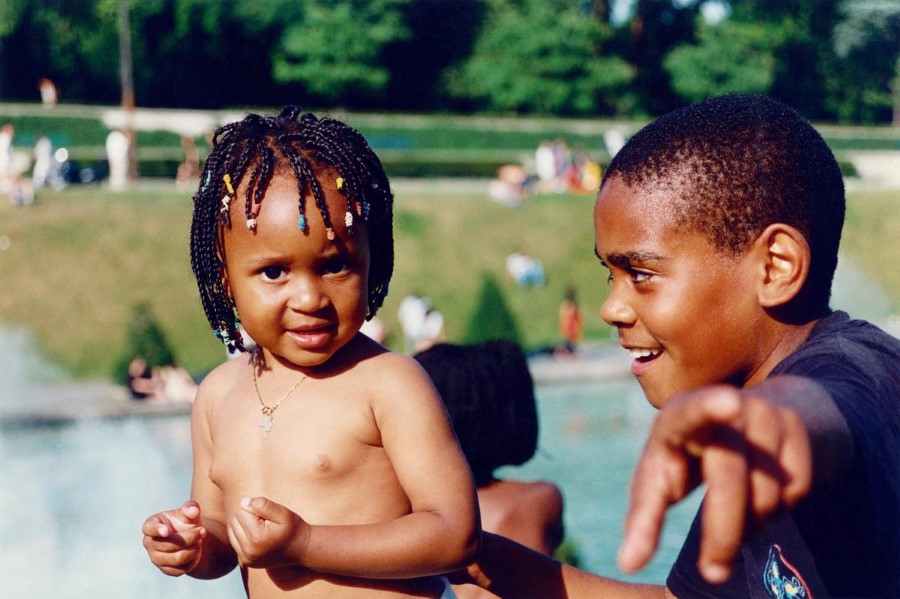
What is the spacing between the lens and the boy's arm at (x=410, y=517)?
2.33 meters

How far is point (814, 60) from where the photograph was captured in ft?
147

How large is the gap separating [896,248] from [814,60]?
64.2 feet

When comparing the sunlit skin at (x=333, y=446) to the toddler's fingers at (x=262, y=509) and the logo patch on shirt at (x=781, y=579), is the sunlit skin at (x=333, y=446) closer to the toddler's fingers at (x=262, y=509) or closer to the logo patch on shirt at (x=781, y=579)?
the toddler's fingers at (x=262, y=509)

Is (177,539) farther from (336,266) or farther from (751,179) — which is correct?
(751,179)

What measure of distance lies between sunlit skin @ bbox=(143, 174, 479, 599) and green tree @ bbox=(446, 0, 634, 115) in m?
40.5

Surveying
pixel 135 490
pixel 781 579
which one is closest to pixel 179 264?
pixel 135 490

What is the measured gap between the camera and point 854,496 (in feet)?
5.41

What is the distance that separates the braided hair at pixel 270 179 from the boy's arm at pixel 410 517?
28cm

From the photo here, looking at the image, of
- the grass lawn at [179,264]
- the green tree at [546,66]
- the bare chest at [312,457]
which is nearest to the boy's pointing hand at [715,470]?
the bare chest at [312,457]

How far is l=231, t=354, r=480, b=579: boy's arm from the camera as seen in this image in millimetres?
2330

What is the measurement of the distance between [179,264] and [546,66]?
24.3 m

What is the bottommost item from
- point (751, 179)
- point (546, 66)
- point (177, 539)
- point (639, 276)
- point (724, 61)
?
point (546, 66)

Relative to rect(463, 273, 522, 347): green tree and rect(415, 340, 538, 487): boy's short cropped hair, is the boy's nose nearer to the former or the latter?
rect(415, 340, 538, 487): boy's short cropped hair

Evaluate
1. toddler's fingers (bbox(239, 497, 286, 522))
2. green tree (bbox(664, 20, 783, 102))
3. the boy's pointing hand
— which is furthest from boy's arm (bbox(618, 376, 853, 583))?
green tree (bbox(664, 20, 783, 102))
